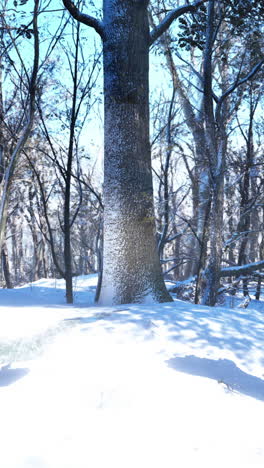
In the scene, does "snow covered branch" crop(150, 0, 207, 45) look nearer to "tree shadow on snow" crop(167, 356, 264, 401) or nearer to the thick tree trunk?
the thick tree trunk

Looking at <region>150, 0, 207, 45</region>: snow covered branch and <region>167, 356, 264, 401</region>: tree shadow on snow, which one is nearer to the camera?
<region>167, 356, 264, 401</region>: tree shadow on snow

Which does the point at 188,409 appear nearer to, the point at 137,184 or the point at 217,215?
the point at 137,184

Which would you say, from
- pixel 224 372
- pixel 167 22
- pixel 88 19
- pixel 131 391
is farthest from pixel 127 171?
pixel 131 391

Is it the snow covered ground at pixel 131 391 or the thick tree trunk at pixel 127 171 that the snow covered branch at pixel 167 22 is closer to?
the thick tree trunk at pixel 127 171

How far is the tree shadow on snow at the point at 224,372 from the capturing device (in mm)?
2355

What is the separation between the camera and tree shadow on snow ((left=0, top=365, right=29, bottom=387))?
2326mm

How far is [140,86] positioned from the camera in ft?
16.0

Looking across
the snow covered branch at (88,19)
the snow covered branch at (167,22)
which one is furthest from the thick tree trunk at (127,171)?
the snow covered branch at (167,22)

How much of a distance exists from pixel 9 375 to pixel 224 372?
4.75 ft

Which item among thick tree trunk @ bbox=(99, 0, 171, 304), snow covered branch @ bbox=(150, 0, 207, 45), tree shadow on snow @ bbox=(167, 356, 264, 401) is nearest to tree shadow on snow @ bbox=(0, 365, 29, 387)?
tree shadow on snow @ bbox=(167, 356, 264, 401)

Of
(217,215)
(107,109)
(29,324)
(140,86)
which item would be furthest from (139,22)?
(29,324)

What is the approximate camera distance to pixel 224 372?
252cm

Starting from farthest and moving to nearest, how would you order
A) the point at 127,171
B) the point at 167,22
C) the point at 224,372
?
the point at 167,22, the point at 127,171, the point at 224,372

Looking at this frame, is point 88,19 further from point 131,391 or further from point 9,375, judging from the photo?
point 131,391
